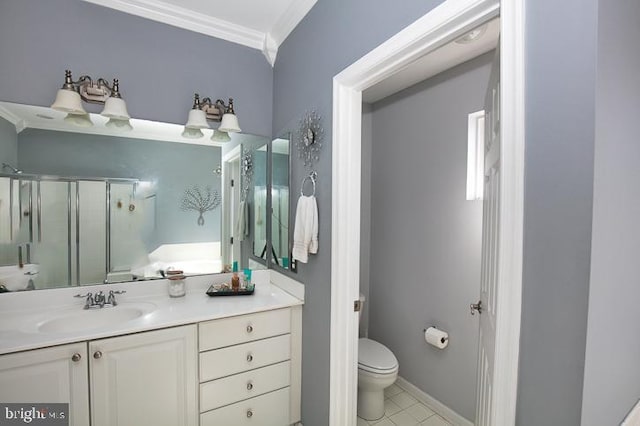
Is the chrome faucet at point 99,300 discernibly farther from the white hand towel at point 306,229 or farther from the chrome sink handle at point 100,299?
the white hand towel at point 306,229

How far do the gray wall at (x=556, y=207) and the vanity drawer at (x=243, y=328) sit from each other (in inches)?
49.9

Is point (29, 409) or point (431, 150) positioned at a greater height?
point (431, 150)

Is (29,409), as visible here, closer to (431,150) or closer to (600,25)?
(600,25)

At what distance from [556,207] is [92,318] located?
210 centimetres

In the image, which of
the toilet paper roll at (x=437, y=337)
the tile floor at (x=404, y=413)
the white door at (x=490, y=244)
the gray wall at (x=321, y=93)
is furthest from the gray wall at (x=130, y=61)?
the tile floor at (x=404, y=413)

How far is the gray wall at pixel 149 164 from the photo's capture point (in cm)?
168

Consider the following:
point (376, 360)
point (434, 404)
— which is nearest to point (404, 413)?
point (434, 404)

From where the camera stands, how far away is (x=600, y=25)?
64 cm

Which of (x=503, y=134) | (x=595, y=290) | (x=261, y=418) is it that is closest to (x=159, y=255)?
(x=261, y=418)

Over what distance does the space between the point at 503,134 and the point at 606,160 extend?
0.22 metres

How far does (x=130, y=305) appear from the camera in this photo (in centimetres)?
174

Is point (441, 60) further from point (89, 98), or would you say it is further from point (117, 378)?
point (117, 378)

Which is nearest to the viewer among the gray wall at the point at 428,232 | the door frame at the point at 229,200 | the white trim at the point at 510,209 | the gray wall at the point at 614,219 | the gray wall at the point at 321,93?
the gray wall at the point at 614,219

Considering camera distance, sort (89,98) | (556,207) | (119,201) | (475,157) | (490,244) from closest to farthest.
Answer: (556,207) → (490,244) → (89,98) → (119,201) → (475,157)
